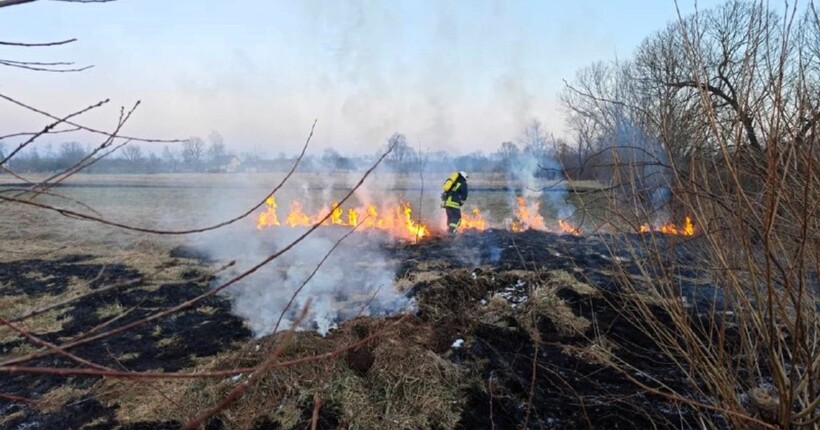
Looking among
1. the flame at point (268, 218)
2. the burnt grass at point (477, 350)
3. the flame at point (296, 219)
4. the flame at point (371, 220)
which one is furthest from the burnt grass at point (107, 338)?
the flame at point (296, 219)

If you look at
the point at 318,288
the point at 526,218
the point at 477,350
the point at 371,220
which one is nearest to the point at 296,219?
the point at 371,220

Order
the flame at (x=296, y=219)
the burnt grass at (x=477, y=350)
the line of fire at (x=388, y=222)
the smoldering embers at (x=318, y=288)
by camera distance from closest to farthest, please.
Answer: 1. the burnt grass at (x=477, y=350)
2. the smoldering embers at (x=318, y=288)
3. the line of fire at (x=388, y=222)
4. the flame at (x=296, y=219)

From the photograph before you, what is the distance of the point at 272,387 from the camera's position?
15.8 ft

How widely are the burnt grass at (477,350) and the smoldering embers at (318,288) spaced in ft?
1.27

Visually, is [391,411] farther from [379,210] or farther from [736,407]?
[379,210]

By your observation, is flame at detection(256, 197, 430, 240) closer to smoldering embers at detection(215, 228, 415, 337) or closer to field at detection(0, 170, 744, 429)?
smoldering embers at detection(215, 228, 415, 337)

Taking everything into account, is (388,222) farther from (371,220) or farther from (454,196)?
(454,196)

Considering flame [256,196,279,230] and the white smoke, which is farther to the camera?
flame [256,196,279,230]

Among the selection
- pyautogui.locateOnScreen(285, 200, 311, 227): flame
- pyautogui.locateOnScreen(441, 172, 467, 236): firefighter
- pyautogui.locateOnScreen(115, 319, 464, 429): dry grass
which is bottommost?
pyautogui.locateOnScreen(115, 319, 464, 429): dry grass

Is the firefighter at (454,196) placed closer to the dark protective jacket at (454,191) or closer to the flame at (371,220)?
the dark protective jacket at (454,191)

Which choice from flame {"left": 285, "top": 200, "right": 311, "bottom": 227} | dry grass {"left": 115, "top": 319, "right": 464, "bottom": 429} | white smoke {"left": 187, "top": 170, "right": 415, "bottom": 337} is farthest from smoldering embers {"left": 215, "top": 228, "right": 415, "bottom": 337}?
flame {"left": 285, "top": 200, "right": 311, "bottom": 227}

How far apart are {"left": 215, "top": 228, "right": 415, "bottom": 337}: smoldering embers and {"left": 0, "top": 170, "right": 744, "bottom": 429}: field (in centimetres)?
8

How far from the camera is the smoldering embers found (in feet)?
23.1

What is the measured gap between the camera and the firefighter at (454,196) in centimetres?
1427
